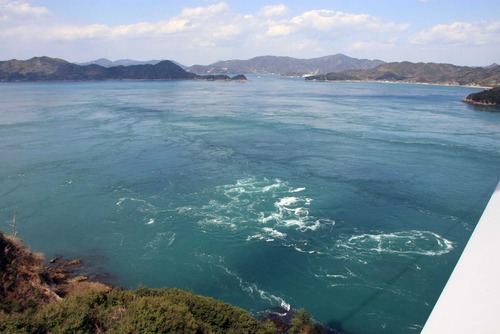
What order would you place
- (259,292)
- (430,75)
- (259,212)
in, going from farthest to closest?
(430,75) < (259,212) < (259,292)

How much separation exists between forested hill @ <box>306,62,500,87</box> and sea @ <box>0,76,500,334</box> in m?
123

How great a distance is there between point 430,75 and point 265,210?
180 meters

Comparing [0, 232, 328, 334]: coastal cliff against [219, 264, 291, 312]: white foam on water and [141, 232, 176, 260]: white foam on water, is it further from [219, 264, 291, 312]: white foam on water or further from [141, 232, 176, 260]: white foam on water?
[141, 232, 176, 260]: white foam on water

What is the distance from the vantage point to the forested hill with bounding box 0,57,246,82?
500 feet

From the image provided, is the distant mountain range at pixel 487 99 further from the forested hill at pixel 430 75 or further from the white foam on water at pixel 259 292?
the white foam on water at pixel 259 292

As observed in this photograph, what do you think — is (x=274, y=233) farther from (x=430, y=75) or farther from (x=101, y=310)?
(x=430, y=75)

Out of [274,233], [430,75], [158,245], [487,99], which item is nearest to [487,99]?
[487,99]

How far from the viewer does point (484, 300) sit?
16.7 ft

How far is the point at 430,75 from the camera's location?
17275 cm

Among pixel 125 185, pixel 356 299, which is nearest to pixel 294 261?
pixel 356 299

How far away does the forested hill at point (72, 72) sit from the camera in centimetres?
15225

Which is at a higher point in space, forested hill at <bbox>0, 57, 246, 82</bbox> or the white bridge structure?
forested hill at <bbox>0, 57, 246, 82</bbox>

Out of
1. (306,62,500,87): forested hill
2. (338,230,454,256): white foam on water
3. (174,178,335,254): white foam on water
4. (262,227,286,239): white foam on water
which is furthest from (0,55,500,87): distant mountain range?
(262,227,286,239): white foam on water

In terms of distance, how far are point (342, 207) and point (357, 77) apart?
182647 millimetres
